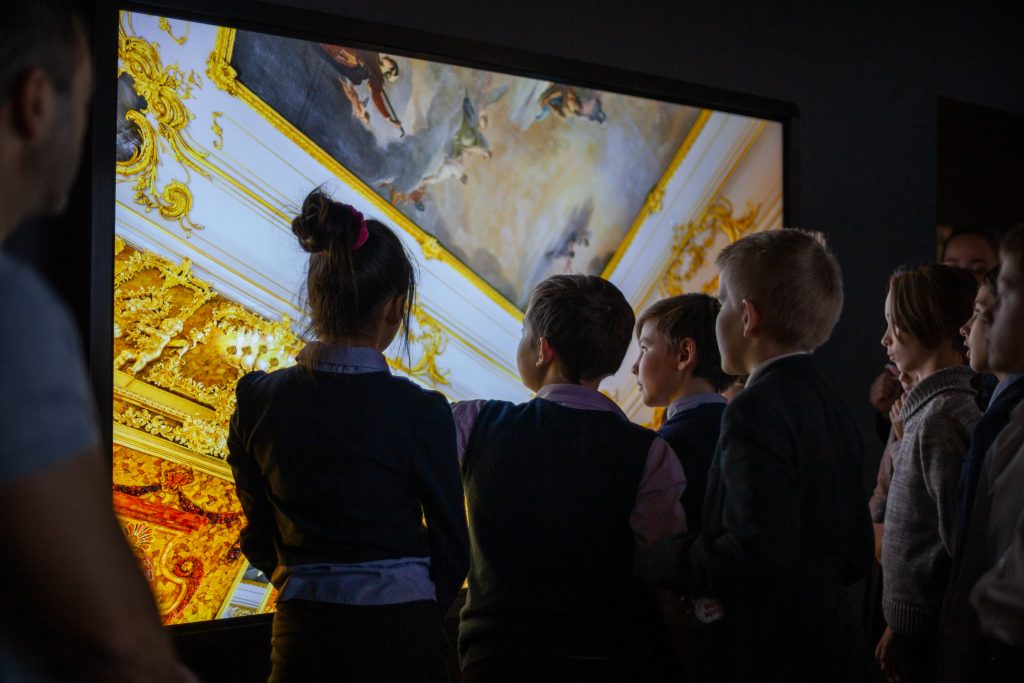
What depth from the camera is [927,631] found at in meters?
2.36

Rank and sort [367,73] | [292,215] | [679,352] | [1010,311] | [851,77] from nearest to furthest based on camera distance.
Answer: [1010,311] < [679,352] < [292,215] < [367,73] < [851,77]

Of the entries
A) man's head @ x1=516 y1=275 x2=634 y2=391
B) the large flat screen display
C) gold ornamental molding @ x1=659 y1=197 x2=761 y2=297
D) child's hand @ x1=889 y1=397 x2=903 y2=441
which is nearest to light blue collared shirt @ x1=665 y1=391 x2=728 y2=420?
man's head @ x1=516 y1=275 x2=634 y2=391

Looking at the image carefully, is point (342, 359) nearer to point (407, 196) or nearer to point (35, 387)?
point (407, 196)

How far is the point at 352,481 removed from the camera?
1.79m

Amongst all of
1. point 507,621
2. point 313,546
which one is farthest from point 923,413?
point 313,546

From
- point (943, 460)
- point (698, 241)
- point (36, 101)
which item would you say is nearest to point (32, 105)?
point (36, 101)

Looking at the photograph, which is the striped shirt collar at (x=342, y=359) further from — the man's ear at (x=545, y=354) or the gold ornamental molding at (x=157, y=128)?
the gold ornamental molding at (x=157, y=128)

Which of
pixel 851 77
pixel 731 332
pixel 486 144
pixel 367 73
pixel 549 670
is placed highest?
pixel 851 77

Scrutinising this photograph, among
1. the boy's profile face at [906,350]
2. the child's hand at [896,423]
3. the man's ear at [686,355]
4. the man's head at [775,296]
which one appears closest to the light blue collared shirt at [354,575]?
the man's head at [775,296]

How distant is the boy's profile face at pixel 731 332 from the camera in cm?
198

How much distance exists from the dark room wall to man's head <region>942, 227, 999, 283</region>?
610mm

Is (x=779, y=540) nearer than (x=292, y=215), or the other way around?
(x=779, y=540)

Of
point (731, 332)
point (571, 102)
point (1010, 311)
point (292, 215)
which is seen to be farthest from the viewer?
point (571, 102)

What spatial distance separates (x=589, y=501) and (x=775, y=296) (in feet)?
1.87
